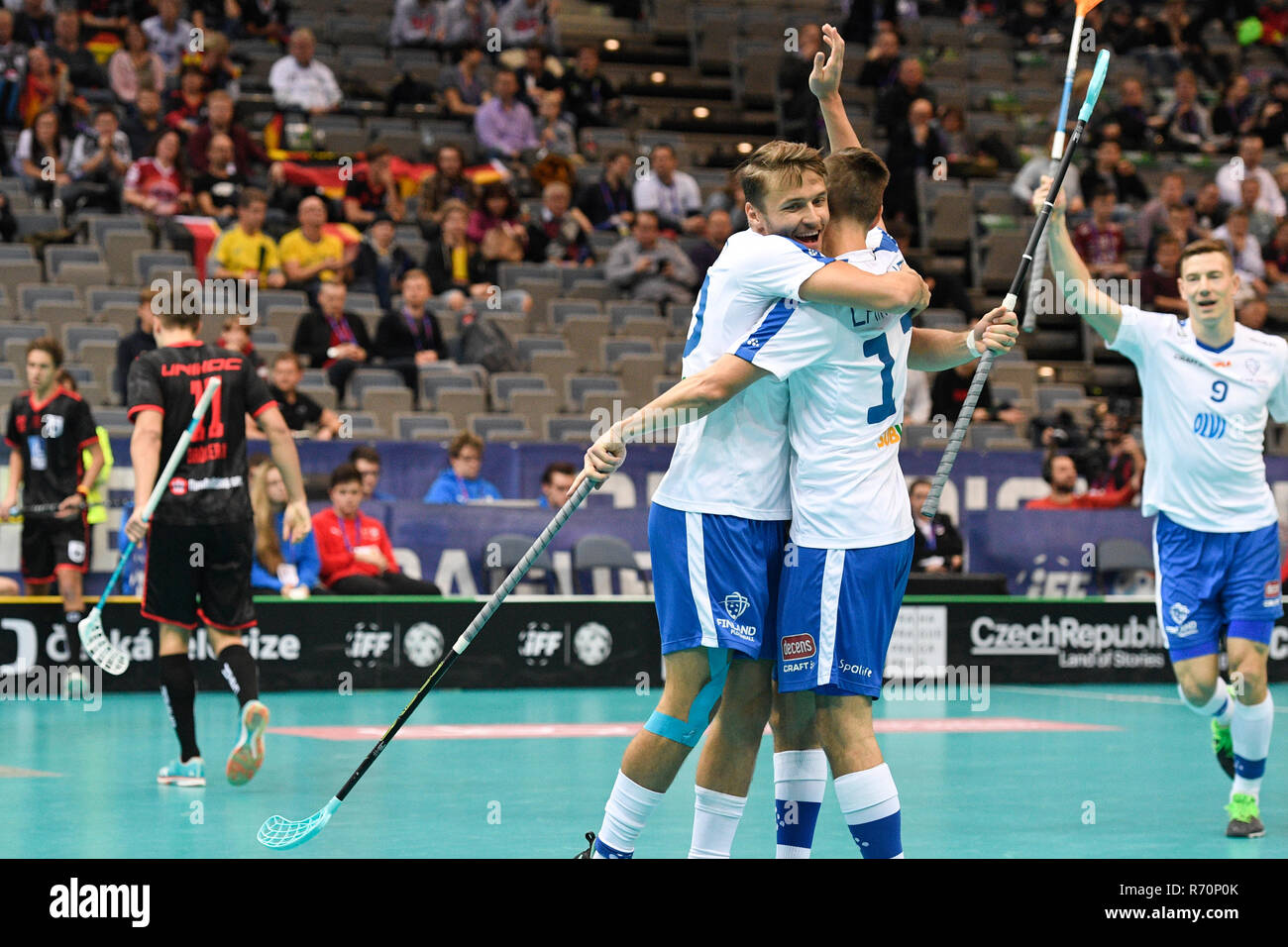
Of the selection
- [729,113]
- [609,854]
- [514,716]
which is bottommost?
[514,716]

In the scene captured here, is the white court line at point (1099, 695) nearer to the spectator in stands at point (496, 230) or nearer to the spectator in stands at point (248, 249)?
the spectator in stands at point (496, 230)

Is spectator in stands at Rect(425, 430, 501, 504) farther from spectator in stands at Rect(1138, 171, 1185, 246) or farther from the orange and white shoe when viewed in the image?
spectator in stands at Rect(1138, 171, 1185, 246)

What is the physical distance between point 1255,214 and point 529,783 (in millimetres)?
14151

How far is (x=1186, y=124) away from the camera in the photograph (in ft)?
69.2

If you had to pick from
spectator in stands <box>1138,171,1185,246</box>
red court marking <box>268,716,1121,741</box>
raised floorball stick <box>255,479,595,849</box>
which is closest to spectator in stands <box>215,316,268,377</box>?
red court marking <box>268,716,1121,741</box>

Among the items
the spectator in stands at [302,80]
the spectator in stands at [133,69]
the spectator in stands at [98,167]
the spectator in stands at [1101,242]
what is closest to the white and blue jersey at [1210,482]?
the spectator in stands at [1101,242]

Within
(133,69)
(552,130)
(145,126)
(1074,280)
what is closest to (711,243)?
(552,130)

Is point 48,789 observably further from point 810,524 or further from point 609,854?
point 810,524

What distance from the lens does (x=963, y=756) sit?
940 centimetres

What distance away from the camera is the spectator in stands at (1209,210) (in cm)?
1902

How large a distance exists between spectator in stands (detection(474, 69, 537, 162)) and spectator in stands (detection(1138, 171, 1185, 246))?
6.67 meters

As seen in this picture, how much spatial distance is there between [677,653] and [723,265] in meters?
1.15

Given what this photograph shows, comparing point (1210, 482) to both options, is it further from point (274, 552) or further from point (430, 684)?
point (274, 552)
